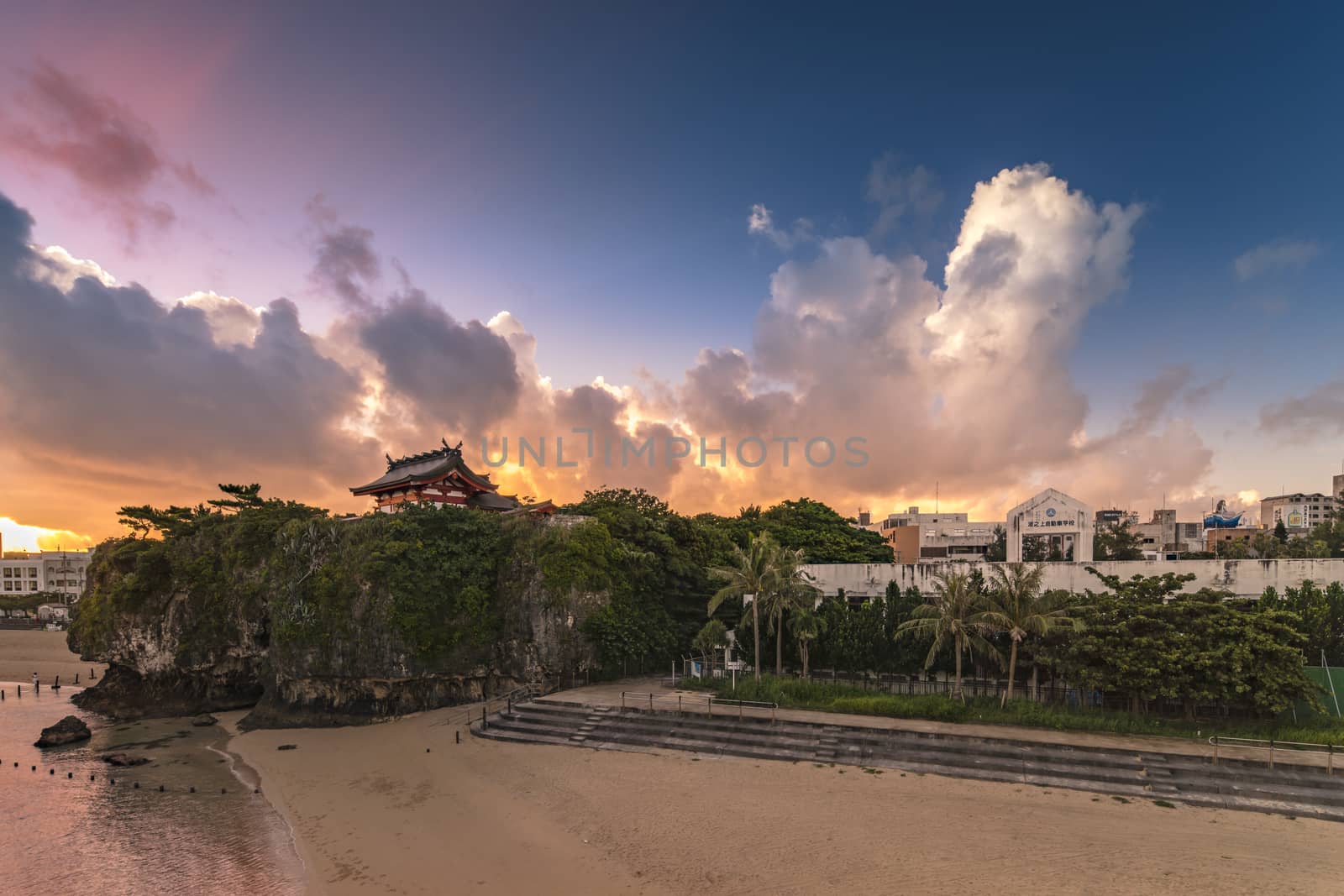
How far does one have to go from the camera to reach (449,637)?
33219 mm

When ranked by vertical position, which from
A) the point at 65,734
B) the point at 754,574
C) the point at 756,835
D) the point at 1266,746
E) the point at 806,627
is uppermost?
the point at 754,574

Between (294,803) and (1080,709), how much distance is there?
27500mm

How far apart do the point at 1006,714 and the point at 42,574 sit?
165m

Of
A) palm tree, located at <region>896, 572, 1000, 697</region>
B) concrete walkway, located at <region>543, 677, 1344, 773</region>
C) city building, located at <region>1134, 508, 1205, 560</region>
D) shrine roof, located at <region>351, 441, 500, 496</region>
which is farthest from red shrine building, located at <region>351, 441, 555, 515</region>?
city building, located at <region>1134, 508, 1205, 560</region>

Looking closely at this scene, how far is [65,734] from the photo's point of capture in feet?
100

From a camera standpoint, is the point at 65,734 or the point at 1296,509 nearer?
the point at 65,734

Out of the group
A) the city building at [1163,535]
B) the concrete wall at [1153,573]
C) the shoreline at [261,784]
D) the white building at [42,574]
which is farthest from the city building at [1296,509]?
the white building at [42,574]

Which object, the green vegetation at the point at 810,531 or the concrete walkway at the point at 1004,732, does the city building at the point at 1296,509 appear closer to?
the green vegetation at the point at 810,531

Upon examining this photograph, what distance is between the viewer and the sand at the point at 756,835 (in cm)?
1488

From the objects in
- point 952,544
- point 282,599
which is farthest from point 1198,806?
point 952,544

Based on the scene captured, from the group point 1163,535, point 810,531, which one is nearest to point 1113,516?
point 1163,535

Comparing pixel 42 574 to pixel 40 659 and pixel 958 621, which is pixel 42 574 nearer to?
pixel 40 659

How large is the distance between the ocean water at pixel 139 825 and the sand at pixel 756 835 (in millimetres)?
1163

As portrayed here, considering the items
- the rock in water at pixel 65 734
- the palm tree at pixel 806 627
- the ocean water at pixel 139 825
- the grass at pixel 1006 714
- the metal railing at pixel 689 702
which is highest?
the palm tree at pixel 806 627
